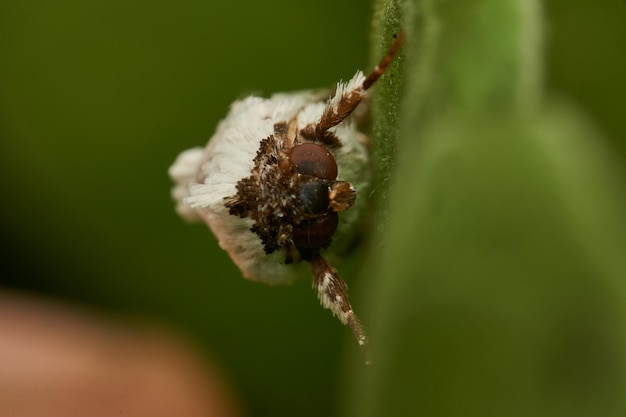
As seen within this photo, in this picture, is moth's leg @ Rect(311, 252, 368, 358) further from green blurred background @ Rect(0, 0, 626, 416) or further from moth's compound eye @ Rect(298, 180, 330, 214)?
green blurred background @ Rect(0, 0, 626, 416)

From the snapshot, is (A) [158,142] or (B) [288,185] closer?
(B) [288,185]

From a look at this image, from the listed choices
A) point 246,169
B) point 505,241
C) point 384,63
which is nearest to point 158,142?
point 246,169

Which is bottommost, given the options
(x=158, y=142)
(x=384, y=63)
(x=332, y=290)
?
(x=332, y=290)

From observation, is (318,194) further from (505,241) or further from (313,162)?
(505,241)

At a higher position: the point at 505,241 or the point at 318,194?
the point at 318,194

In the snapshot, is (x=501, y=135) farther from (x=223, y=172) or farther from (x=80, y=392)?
(x=80, y=392)

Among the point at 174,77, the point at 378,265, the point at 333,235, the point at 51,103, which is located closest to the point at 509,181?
the point at 378,265

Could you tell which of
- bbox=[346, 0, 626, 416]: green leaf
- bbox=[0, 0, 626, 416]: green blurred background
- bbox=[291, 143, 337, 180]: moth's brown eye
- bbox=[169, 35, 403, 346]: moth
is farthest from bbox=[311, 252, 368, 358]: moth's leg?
bbox=[0, 0, 626, 416]: green blurred background
